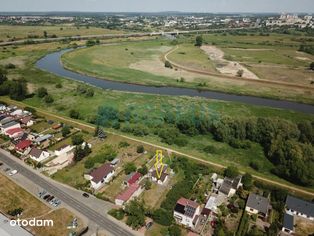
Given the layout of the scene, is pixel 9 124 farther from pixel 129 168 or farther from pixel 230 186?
pixel 230 186

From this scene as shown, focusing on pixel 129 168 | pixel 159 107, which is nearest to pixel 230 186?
pixel 129 168

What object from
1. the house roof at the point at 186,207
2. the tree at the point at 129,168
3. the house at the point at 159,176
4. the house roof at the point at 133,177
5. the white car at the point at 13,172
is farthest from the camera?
the tree at the point at 129,168

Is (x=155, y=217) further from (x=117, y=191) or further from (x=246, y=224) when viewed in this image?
(x=246, y=224)

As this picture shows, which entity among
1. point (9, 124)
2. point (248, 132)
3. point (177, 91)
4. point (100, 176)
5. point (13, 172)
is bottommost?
point (177, 91)

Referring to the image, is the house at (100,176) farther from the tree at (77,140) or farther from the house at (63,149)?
the tree at (77,140)

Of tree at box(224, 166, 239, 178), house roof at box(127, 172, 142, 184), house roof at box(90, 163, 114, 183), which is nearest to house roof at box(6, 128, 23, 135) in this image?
house roof at box(90, 163, 114, 183)

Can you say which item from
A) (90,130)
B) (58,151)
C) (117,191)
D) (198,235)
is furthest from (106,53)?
(198,235)

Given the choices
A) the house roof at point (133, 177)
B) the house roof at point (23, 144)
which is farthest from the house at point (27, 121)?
the house roof at point (133, 177)
